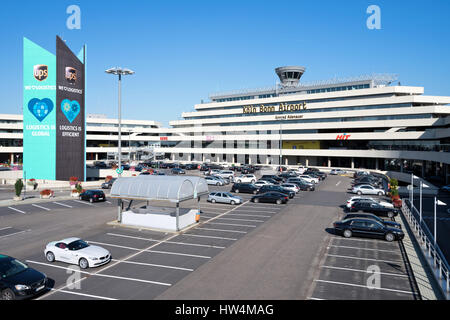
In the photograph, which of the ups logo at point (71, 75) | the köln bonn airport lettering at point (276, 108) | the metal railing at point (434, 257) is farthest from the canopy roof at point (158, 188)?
the köln bonn airport lettering at point (276, 108)

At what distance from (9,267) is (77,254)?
10.6 ft

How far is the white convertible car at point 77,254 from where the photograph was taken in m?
15.9

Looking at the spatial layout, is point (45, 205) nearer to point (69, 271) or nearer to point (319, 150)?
point (69, 271)

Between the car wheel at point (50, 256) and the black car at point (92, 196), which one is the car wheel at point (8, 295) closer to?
the car wheel at point (50, 256)

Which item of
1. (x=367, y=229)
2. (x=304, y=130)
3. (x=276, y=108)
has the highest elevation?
(x=276, y=108)

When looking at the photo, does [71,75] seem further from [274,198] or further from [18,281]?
[18,281]

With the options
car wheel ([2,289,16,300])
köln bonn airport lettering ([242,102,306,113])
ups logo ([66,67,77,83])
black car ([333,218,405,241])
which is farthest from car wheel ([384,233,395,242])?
köln bonn airport lettering ([242,102,306,113])

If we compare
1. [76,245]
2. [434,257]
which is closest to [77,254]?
[76,245]

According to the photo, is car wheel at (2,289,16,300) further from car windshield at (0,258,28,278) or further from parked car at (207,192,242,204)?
parked car at (207,192,242,204)

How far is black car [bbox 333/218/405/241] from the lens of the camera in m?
20.4

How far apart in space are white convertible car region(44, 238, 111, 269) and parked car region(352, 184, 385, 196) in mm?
32618

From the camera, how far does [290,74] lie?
3627 inches

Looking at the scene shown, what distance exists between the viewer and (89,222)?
83.7 ft

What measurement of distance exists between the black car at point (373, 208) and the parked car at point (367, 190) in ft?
40.2
